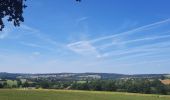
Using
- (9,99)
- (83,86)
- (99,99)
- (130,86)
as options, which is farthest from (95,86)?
(9,99)

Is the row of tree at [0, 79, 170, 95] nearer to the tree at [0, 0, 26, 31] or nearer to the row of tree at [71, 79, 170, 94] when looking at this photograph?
the row of tree at [71, 79, 170, 94]

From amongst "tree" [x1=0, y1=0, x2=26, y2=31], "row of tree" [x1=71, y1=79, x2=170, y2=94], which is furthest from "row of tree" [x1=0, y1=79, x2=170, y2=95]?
"tree" [x1=0, y1=0, x2=26, y2=31]

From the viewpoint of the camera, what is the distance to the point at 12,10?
14.4 metres

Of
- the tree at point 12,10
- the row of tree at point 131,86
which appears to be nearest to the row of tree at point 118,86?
the row of tree at point 131,86

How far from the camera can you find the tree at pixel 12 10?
14.2 metres

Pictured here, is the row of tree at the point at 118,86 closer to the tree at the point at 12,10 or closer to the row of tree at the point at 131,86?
the row of tree at the point at 131,86

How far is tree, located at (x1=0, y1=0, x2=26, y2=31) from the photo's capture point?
14.2 meters

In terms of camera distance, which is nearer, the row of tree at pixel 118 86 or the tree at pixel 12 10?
the tree at pixel 12 10

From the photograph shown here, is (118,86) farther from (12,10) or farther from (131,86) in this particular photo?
(12,10)

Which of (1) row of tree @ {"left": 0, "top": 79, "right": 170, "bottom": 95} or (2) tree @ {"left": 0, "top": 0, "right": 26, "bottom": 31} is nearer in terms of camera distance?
(2) tree @ {"left": 0, "top": 0, "right": 26, "bottom": 31}

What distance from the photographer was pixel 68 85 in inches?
4722

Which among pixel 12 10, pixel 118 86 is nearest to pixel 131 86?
pixel 118 86

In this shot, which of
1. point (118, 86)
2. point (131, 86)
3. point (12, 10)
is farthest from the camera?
point (118, 86)

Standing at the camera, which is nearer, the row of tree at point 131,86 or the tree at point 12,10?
the tree at point 12,10
